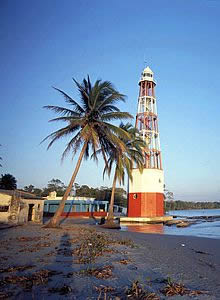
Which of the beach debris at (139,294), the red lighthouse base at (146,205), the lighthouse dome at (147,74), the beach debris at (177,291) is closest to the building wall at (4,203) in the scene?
the beach debris at (139,294)

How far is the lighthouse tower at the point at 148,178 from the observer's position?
36.6 metres

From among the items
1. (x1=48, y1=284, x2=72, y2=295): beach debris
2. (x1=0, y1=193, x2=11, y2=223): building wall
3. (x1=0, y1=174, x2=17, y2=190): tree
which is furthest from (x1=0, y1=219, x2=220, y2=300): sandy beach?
(x1=0, y1=174, x2=17, y2=190): tree

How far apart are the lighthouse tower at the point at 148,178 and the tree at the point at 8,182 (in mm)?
19675

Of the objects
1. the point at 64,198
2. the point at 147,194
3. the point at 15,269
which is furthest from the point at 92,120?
the point at 147,194

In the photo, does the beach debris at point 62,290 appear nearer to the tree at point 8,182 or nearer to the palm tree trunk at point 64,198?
the palm tree trunk at point 64,198

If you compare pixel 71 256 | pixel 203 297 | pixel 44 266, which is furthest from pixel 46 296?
pixel 71 256

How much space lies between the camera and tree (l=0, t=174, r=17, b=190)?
38987mm

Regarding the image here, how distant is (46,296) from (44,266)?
2101 mm

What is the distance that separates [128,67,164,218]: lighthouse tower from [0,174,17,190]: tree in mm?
19675

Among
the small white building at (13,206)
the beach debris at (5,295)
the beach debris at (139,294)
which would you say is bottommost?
the beach debris at (5,295)

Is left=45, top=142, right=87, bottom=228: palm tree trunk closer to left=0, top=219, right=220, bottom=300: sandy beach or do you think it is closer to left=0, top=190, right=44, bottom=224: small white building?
left=0, top=190, right=44, bottom=224: small white building

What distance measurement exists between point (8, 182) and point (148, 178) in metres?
23.1

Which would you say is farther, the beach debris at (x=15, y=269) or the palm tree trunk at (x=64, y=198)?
the palm tree trunk at (x=64, y=198)

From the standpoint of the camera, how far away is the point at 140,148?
31.4 meters
